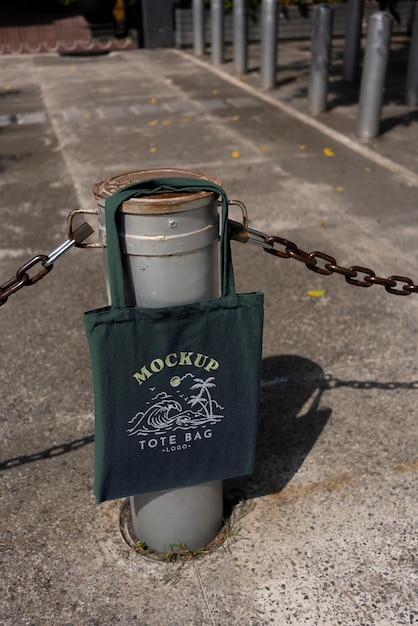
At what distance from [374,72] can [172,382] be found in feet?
22.9

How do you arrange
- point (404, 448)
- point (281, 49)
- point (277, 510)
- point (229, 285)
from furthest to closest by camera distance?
point (281, 49)
point (404, 448)
point (277, 510)
point (229, 285)

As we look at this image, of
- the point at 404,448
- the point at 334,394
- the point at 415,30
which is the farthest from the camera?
the point at 415,30

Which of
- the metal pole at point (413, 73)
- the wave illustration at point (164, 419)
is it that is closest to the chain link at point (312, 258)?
the wave illustration at point (164, 419)

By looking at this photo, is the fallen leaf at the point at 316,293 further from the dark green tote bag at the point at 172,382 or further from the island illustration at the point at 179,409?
the island illustration at the point at 179,409

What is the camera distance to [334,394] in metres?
3.74

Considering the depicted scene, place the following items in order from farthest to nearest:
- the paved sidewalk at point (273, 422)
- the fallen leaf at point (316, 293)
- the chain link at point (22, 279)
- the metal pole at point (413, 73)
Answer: the metal pole at point (413, 73) → the fallen leaf at point (316, 293) → the paved sidewalk at point (273, 422) → the chain link at point (22, 279)

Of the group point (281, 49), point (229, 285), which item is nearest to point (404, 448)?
point (229, 285)

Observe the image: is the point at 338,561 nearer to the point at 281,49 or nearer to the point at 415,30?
the point at 415,30

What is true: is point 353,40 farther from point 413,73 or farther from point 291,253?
point 291,253

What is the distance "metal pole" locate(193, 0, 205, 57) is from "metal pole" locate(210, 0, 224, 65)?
4.34 feet

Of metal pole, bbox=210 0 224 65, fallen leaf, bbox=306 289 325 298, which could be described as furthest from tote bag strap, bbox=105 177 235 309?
metal pole, bbox=210 0 224 65

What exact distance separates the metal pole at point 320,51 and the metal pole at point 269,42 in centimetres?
142

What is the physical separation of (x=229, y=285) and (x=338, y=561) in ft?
4.30

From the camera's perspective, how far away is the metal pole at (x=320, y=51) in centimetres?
934
